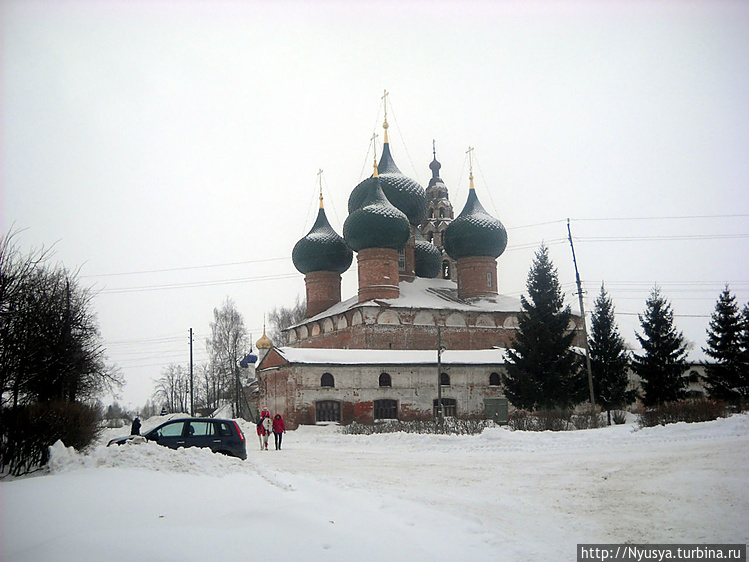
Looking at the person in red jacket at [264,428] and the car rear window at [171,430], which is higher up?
the car rear window at [171,430]

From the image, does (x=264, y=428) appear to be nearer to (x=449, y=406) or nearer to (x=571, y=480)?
(x=571, y=480)

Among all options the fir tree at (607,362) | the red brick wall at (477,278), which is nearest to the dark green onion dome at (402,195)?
the red brick wall at (477,278)

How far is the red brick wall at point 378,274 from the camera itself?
3625 cm

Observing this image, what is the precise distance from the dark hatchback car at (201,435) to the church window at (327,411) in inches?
613

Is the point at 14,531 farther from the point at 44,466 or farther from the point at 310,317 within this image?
the point at 310,317

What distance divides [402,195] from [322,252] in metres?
6.23

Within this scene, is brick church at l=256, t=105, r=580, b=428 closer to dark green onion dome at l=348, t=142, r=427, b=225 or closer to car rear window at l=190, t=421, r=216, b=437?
dark green onion dome at l=348, t=142, r=427, b=225

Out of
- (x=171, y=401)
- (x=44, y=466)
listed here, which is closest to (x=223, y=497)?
(x=44, y=466)

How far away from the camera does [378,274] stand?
119 ft

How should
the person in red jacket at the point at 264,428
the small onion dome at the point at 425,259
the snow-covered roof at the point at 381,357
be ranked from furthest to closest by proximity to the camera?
the small onion dome at the point at 425,259 → the snow-covered roof at the point at 381,357 → the person in red jacket at the point at 264,428

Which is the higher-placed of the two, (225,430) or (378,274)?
(378,274)

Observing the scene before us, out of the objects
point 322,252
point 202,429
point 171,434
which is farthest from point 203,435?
point 322,252

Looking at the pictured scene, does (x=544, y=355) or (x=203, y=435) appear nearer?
(x=203, y=435)

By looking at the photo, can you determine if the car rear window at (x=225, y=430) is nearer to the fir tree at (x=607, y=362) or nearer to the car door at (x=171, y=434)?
the car door at (x=171, y=434)
